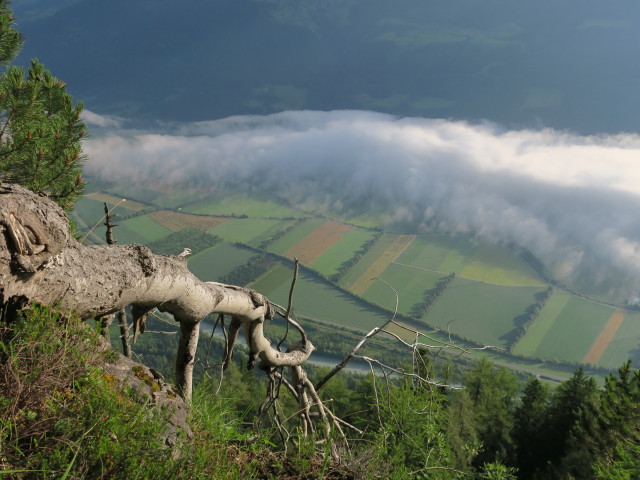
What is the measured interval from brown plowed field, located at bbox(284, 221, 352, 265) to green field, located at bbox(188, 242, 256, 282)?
13973 mm

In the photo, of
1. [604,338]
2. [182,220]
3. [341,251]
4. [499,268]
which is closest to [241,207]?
[182,220]

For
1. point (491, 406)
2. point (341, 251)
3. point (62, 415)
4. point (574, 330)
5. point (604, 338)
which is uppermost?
point (62, 415)

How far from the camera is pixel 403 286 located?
119 metres

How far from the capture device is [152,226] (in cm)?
13775

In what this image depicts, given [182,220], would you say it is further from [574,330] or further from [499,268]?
[574,330]

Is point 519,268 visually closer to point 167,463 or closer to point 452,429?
point 452,429

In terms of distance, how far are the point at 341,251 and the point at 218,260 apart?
39996mm

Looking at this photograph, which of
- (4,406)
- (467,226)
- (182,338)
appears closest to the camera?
(4,406)

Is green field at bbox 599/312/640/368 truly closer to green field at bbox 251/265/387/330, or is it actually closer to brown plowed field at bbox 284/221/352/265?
green field at bbox 251/265/387/330

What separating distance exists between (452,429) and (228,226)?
131779mm

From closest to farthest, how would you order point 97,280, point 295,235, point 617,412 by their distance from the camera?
point 97,280, point 617,412, point 295,235

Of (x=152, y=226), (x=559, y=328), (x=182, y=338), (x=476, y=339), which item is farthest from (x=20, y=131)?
(x=152, y=226)

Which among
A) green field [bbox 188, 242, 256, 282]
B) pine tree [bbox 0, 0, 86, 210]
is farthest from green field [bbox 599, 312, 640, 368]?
pine tree [bbox 0, 0, 86, 210]

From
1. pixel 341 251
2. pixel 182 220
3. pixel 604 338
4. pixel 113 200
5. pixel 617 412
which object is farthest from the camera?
pixel 113 200
